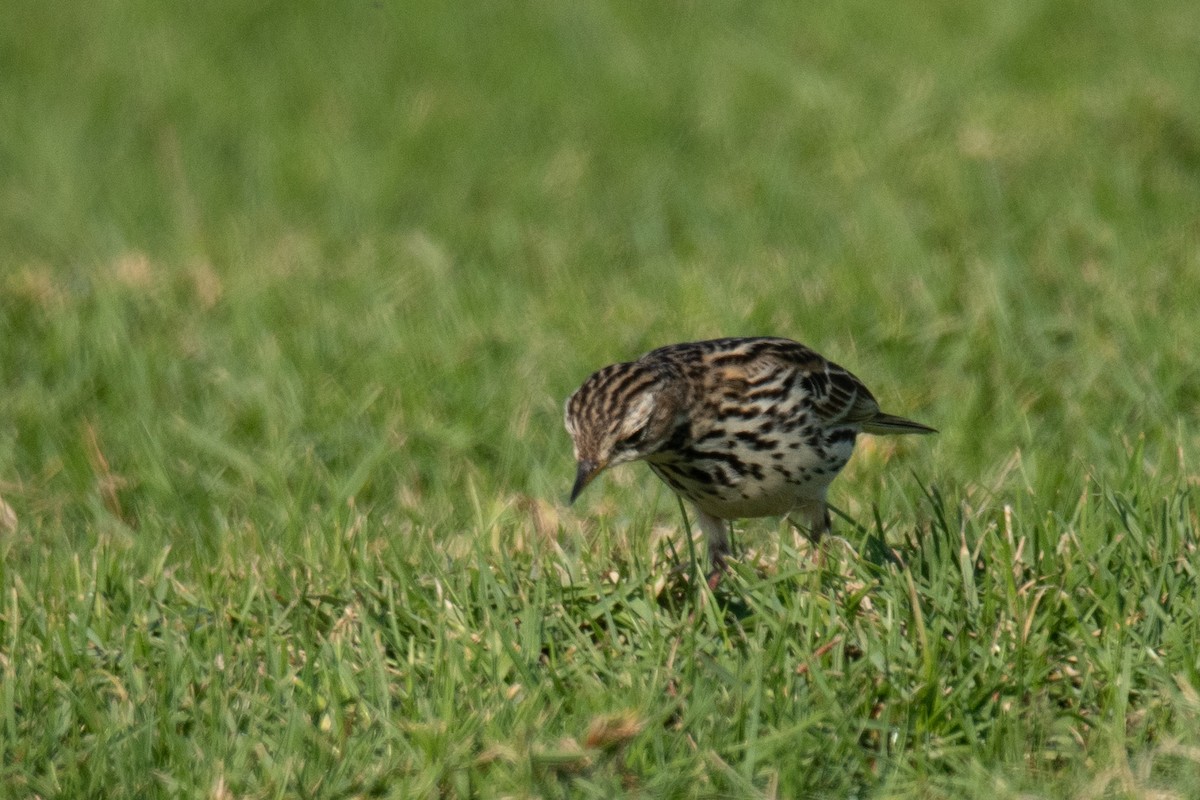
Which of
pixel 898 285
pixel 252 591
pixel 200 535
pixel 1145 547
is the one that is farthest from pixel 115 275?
pixel 1145 547

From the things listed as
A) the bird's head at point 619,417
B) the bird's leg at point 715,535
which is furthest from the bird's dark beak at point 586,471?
the bird's leg at point 715,535

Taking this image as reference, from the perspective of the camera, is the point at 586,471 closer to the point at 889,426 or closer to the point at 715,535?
the point at 715,535

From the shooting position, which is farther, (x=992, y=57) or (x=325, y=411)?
(x=992, y=57)

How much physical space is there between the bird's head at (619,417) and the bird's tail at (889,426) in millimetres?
1070

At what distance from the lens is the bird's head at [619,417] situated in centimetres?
521

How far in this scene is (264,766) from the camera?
4.35 meters

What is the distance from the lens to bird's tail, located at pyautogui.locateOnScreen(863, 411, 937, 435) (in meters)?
6.24

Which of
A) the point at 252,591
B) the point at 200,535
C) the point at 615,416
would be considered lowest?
the point at 200,535

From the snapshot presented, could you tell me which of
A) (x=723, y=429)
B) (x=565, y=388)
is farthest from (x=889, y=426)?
(x=565, y=388)

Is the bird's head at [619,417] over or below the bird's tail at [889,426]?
over

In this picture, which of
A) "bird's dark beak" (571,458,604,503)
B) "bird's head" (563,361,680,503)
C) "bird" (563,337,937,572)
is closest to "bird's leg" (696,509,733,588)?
"bird" (563,337,937,572)

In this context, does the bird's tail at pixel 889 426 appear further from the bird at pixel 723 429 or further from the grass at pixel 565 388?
the bird at pixel 723 429

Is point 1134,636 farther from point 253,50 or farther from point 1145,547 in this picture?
point 253,50

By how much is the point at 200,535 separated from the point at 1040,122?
627cm
